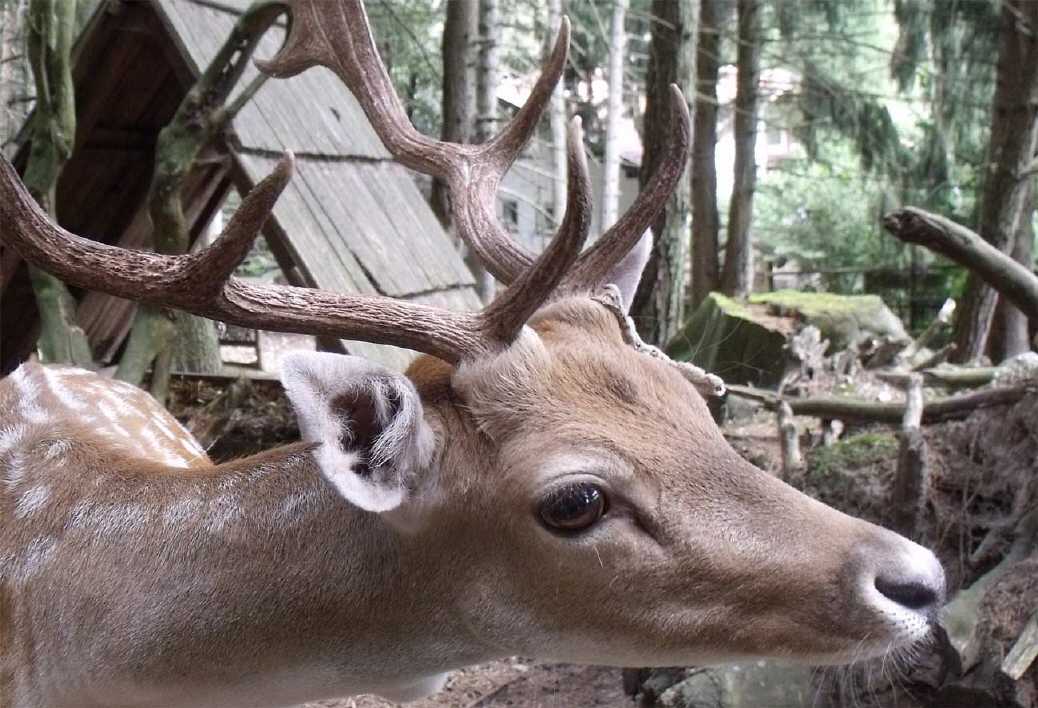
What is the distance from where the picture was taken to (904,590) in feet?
7.06

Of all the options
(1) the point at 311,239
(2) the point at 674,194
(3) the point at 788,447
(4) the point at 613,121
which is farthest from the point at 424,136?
(4) the point at 613,121

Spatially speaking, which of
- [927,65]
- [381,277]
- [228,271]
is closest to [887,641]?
[228,271]

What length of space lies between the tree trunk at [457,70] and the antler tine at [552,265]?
5.89 metres

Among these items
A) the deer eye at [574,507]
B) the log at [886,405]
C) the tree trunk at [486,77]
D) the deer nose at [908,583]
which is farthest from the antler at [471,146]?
Answer: the tree trunk at [486,77]

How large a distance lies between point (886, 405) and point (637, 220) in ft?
9.36

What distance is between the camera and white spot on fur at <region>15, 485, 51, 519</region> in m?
2.81

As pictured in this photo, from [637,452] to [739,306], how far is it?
5753mm

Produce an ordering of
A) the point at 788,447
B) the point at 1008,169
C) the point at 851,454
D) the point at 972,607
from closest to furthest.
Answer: the point at 972,607
the point at 851,454
the point at 788,447
the point at 1008,169

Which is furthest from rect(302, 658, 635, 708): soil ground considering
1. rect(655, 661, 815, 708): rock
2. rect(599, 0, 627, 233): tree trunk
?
rect(599, 0, 627, 233): tree trunk

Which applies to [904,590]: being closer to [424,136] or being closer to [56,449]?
[424,136]

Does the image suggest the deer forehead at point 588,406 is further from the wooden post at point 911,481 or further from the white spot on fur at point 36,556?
the wooden post at point 911,481

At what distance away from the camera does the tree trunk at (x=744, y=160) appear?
46.4 ft

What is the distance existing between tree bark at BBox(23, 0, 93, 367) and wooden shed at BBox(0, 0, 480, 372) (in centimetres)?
64

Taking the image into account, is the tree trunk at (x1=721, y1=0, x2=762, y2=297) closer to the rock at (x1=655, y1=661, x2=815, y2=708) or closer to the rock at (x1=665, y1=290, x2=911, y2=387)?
the rock at (x1=665, y1=290, x2=911, y2=387)
